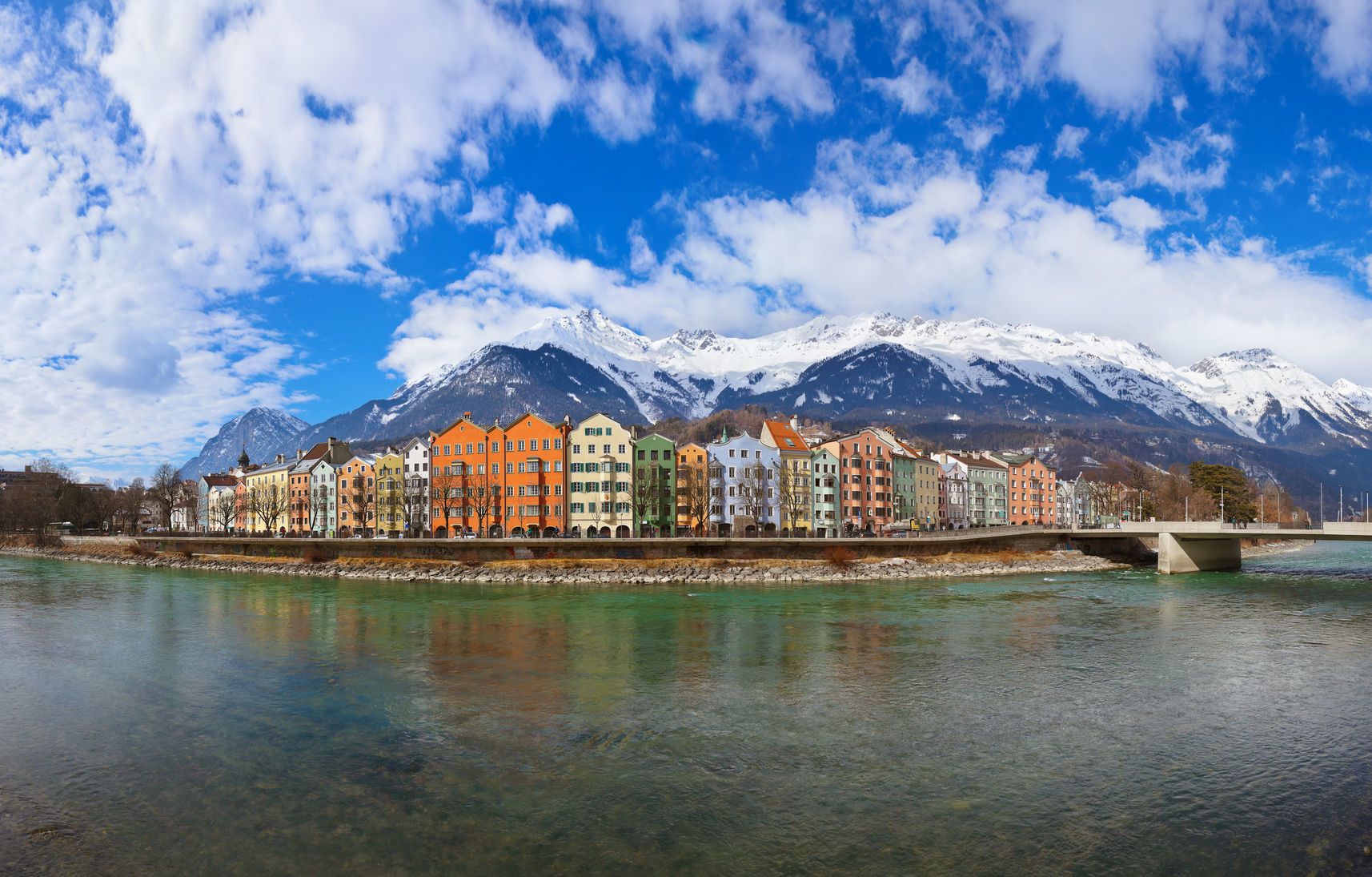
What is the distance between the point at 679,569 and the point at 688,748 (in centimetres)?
5004

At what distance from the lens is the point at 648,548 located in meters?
75.5

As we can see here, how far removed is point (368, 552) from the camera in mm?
82688

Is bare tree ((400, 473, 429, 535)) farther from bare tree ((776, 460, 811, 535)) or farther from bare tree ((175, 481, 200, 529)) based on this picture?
bare tree ((175, 481, 200, 529))

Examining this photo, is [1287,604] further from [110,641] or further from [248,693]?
[110,641]

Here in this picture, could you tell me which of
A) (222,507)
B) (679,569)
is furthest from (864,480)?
(222,507)

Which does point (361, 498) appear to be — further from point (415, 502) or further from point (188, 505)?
point (188, 505)

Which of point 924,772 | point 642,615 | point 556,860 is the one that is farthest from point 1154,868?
point 642,615

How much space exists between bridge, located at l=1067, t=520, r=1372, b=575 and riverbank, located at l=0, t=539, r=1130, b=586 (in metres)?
4.82

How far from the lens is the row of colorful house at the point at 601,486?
4193 inches

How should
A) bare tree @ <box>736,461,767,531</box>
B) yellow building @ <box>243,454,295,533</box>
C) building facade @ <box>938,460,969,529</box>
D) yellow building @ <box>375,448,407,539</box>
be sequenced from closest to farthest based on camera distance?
bare tree @ <box>736,461,767,531</box> < yellow building @ <box>375,448,407,539</box> < yellow building @ <box>243,454,295,533</box> < building facade @ <box>938,460,969,529</box>

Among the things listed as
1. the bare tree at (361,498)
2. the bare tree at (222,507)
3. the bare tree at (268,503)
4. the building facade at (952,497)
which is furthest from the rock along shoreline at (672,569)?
the bare tree at (222,507)

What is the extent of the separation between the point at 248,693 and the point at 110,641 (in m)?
15.4

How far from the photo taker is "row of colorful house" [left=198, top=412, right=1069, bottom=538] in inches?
4193

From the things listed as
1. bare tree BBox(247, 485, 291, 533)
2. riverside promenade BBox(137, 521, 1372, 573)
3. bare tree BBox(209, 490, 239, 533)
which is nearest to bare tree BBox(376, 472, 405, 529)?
bare tree BBox(247, 485, 291, 533)
